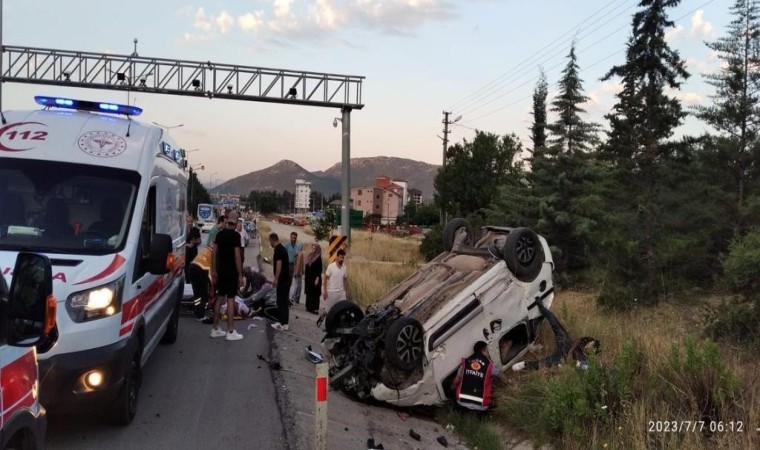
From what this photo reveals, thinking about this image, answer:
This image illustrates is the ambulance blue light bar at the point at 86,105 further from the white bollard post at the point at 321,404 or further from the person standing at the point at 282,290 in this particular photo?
the person standing at the point at 282,290

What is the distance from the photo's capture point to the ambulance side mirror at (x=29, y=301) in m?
2.85

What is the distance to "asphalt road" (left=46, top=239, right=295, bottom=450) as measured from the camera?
16.7ft

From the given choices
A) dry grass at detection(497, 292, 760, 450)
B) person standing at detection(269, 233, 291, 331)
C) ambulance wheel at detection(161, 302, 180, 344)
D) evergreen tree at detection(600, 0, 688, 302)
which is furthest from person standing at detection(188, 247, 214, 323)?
evergreen tree at detection(600, 0, 688, 302)

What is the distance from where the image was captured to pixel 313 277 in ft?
43.7

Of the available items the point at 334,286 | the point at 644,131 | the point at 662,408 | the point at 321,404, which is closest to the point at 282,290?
the point at 334,286

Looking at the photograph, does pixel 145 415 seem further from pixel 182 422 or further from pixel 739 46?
pixel 739 46

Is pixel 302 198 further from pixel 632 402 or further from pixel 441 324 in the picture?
pixel 632 402

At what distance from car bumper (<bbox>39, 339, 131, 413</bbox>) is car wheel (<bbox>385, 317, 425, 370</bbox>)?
2.84m

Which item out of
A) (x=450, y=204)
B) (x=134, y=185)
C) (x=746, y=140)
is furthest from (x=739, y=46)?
(x=450, y=204)

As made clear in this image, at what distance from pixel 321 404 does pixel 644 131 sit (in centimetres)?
2549

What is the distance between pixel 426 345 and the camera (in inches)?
267

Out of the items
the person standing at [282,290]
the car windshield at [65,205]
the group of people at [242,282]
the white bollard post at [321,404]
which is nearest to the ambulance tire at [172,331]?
the group of people at [242,282]

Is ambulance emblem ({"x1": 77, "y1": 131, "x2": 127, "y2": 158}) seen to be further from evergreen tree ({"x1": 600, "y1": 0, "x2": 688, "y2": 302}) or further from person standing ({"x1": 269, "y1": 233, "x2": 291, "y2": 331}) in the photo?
evergreen tree ({"x1": 600, "y1": 0, "x2": 688, "y2": 302})

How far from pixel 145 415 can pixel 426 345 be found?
3015mm
